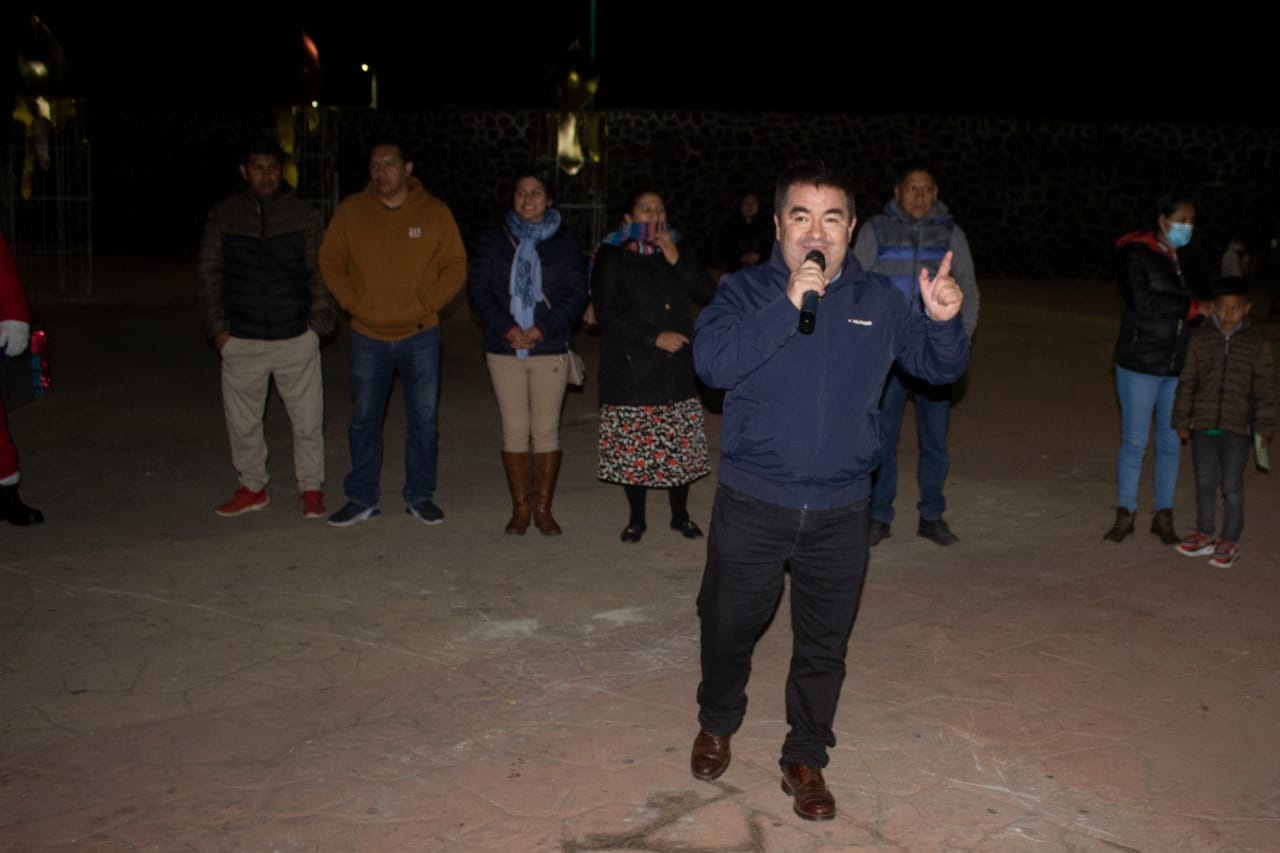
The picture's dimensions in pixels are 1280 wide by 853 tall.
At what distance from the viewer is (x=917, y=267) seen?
21.8 ft

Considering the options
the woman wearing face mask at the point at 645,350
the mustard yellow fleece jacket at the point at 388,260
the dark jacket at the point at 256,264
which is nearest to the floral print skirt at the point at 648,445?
the woman wearing face mask at the point at 645,350

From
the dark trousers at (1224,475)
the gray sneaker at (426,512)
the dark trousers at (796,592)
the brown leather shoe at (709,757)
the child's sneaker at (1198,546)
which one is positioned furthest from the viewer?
the gray sneaker at (426,512)

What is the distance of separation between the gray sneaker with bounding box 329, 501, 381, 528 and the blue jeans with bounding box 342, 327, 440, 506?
27mm

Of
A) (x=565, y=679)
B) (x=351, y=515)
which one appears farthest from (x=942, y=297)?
(x=351, y=515)

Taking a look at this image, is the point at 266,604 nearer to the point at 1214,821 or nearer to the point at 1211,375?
the point at 1214,821

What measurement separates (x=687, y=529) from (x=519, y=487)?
915 mm

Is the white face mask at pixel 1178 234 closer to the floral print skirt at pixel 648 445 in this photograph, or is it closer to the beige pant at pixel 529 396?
the floral print skirt at pixel 648 445

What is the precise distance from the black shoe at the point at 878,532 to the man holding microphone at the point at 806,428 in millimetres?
2850

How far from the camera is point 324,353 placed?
12.9 meters

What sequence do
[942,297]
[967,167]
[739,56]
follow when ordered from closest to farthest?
[942,297] → [967,167] → [739,56]

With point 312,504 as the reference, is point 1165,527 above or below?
above

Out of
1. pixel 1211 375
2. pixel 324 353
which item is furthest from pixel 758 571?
pixel 324 353

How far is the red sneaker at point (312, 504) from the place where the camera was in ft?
24.3

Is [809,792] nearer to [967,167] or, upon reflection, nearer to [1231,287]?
[1231,287]
